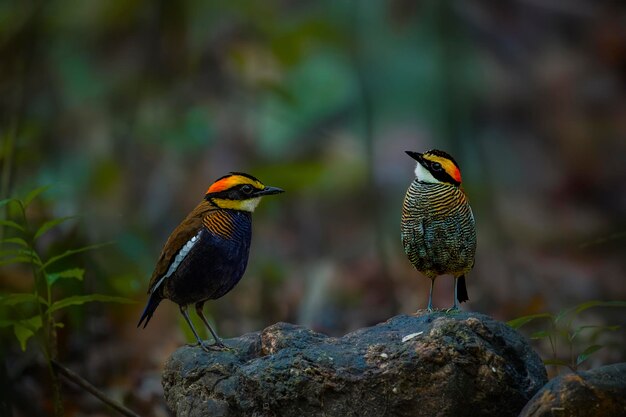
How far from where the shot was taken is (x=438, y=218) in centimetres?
366

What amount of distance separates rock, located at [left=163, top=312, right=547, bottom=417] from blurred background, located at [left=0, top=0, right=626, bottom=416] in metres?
2.31

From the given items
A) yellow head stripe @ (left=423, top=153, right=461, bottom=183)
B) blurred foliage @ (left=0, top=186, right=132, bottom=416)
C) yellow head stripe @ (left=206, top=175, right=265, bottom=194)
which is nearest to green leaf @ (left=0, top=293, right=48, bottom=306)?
blurred foliage @ (left=0, top=186, right=132, bottom=416)

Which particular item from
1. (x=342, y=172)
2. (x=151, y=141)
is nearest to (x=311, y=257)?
(x=342, y=172)

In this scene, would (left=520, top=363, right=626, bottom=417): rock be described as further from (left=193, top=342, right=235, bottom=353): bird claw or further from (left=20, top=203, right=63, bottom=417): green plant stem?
(left=20, top=203, right=63, bottom=417): green plant stem

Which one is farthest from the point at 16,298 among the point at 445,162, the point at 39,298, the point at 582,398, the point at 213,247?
the point at 582,398

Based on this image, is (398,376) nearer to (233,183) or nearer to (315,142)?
(233,183)

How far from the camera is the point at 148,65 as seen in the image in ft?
27.6

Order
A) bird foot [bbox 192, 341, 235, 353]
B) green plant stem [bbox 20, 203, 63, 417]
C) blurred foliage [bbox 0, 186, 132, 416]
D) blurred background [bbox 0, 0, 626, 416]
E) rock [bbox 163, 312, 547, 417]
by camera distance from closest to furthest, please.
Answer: rock [bbox 163, 312, 547, 417] → bird foot [bbox 192, 341, 235, 353] → blurred foliage [bbox 0, 186, 132, 416] → green plant stem [bbox 20, 203, 63, 417] → blurred background [bbox 0, 0, 626, 416]

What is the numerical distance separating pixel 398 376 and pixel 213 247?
2.61ft

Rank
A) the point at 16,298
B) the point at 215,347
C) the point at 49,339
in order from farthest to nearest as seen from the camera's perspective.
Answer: the point at 49,339 → the point at 16,298 → the point at 215,347

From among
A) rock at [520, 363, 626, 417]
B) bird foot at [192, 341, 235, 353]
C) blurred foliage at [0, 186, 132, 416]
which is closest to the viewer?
rock at [520, 363, 626, 417]

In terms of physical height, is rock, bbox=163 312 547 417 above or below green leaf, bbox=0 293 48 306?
below

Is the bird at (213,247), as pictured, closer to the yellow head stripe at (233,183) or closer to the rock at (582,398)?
the yellow head stripe at (233,183)

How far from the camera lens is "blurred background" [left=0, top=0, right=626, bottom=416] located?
6.84m
